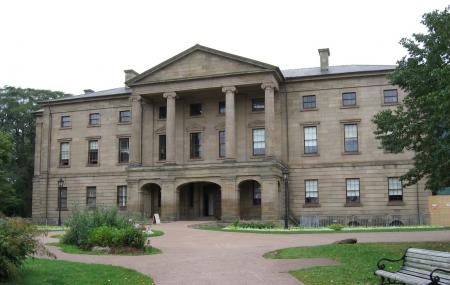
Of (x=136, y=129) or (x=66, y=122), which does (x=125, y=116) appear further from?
(x=66, y=122)

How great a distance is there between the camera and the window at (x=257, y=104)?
150 ft

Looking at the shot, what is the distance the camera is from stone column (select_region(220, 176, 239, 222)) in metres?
→ 40.2

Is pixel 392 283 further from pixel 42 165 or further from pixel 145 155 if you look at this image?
pixel 42 165

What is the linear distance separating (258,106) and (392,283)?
34.9 m

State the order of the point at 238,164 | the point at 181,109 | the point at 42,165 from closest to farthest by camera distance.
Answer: the point at 238,164 < the point at 181,109 < the point at 42,165

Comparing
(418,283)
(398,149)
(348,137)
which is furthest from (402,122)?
(348,137)

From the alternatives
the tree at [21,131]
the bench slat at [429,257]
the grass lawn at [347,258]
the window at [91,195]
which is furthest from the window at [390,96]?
the tree at [21,131]

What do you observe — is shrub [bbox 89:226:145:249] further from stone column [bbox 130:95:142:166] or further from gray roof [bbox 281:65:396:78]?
gray roof [bbox 281:65:396:78]

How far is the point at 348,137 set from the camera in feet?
145

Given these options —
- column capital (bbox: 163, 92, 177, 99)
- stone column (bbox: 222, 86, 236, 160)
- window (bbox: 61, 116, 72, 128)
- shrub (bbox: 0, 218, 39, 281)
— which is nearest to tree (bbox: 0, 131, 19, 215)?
window (bbox: 61, 116, 72, 128)

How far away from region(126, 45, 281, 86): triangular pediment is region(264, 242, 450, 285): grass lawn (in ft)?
82.4

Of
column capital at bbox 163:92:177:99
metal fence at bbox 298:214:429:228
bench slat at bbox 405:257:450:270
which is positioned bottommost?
metal fence at bbox 298:214:429:228

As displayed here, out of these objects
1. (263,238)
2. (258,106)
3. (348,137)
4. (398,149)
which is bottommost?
(263,238)

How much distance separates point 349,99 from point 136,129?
63.5ft
